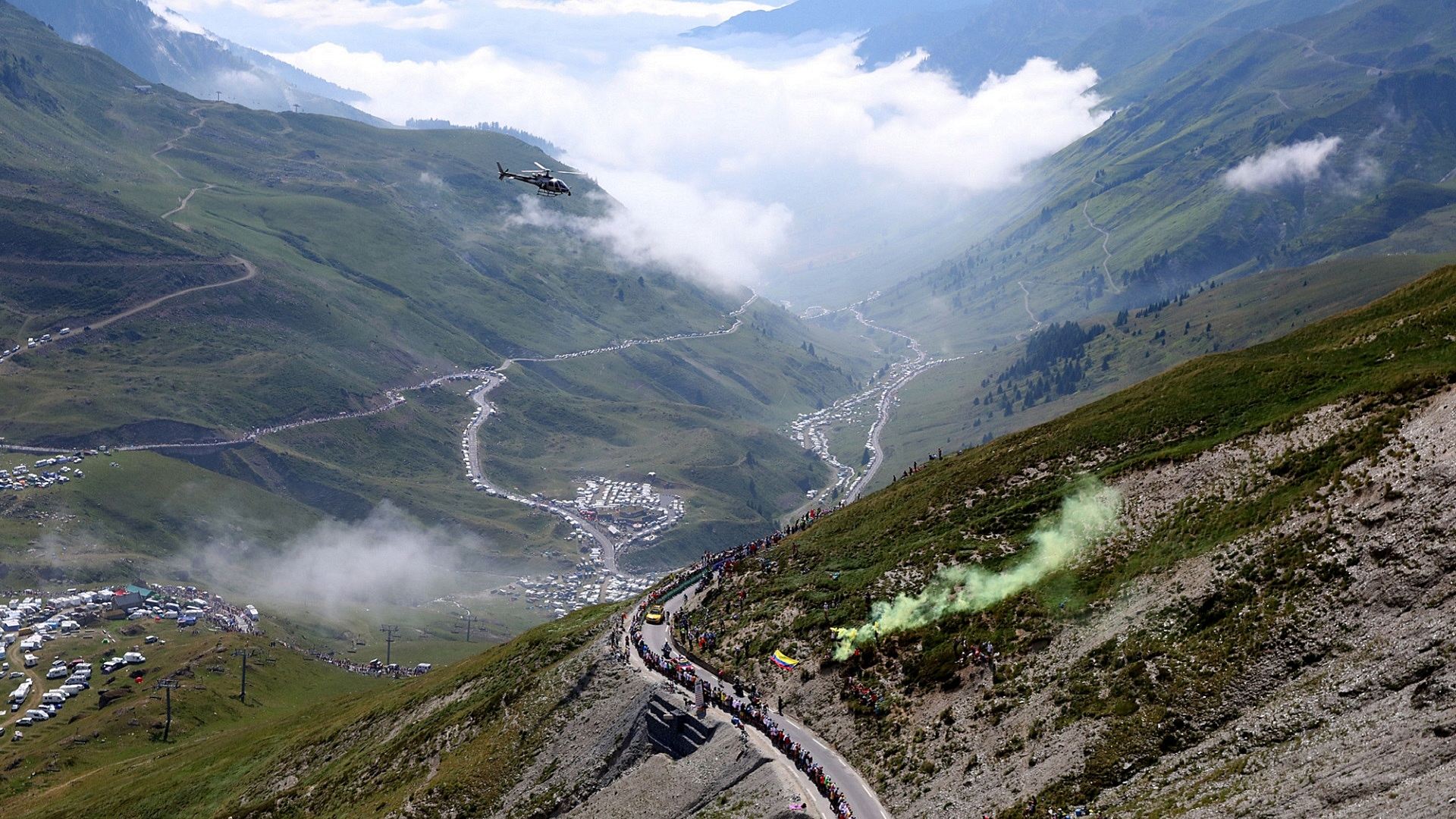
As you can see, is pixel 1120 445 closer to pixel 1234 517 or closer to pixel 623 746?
pixel 1234 517

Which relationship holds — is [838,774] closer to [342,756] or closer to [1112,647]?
[1112,647]

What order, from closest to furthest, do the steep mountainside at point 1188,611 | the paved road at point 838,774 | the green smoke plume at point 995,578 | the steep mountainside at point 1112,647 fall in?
1. the steep mountainside at point 1188,611
2. the steep mountainside at point 1112,647
3. the paved road at point 838,774
4. the green smoke plume at point 995,578

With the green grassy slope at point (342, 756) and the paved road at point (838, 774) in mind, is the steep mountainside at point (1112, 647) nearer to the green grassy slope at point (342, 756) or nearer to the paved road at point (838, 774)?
the green grassy slope at point (342, 756)

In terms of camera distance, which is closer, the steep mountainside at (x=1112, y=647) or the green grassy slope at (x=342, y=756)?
the steep mountainside at (x=1112, y=647)

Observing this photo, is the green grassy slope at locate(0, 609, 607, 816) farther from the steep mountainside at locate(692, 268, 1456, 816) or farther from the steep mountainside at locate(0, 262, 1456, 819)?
the steep mountainside at locate(692, 268, 1456, 816)

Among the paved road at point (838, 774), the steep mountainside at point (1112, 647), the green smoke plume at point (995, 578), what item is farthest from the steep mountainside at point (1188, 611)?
the paved road at point (838, 774)

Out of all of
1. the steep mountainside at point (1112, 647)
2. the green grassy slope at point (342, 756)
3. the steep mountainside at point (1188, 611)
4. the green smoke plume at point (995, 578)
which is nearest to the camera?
the steep mountainside at point (1188, 611)

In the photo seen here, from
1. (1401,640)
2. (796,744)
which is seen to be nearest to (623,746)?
(796,744)

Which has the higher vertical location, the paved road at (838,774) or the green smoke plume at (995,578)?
the green smoke plume at (995,578)
